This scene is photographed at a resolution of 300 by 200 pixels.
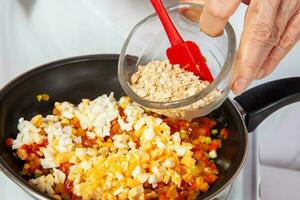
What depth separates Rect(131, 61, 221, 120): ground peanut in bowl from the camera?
0.64 metres

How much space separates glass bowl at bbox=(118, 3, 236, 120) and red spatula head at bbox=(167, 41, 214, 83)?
0.08ft

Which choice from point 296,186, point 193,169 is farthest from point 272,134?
point 193,169

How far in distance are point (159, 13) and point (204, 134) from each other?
0.22m

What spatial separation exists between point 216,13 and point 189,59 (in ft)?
0.42

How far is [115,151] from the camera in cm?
72

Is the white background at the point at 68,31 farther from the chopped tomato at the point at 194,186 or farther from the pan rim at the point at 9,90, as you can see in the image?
the chopped tomato at the point at 194,186

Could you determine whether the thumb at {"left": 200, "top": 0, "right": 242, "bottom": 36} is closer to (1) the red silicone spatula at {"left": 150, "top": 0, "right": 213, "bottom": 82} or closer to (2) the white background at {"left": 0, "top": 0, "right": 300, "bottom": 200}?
(1) the red silicone spatula at {"left": 150, "top": 0, "right": 213, "bottom": 82}

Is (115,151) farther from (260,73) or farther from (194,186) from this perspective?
(260,73)

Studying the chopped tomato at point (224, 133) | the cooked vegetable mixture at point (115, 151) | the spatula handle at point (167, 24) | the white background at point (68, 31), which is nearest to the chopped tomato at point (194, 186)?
the cooked vegetable mixture at point (115, 151)

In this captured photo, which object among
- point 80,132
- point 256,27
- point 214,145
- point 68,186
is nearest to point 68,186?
point 68,186

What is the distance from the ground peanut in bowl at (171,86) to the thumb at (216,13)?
0.08 m

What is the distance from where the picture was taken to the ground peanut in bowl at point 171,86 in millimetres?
637

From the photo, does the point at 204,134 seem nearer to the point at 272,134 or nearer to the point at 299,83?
the point at 299,83

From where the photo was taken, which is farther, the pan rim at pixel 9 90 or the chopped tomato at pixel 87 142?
the chopped tomato at pixel 87 142
